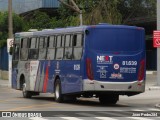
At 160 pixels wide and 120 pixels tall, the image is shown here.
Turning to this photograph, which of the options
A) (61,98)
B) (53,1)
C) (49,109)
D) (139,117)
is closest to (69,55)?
(61,98)

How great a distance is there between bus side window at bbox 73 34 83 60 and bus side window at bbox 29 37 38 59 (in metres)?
4.11

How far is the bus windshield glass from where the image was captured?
22.5 metres

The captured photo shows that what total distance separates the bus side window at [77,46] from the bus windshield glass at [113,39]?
1.75 ft

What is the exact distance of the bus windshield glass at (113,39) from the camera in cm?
2250

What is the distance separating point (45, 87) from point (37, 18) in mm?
29064

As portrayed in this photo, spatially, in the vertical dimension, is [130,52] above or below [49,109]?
above

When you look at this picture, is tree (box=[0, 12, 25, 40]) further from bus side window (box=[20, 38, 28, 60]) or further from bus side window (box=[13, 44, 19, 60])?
bus side window (box=[20, 38, 28, 60])

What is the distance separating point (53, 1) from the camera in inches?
2542

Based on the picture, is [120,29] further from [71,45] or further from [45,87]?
[45,87]

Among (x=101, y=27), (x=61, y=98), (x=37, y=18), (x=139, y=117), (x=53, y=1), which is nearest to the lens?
(x=139, y=117)

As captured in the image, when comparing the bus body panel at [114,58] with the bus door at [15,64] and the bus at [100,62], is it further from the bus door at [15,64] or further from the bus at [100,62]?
the bus door at [15,64]

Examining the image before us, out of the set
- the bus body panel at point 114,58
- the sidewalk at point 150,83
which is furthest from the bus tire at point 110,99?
the sidewalk at point 150,83

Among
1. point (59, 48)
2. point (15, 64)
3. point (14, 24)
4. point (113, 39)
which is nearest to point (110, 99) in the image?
point (59, 48)

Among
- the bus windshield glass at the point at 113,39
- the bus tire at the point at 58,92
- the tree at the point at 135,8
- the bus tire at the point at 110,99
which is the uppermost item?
the tree at the point at 135,8
